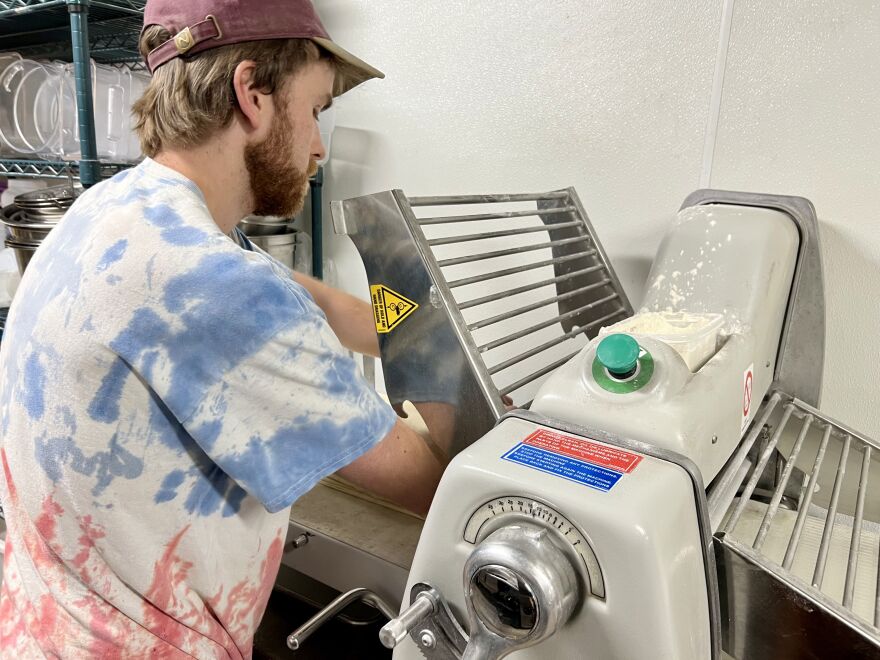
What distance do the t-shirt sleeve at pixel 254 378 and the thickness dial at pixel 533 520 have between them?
252 mm

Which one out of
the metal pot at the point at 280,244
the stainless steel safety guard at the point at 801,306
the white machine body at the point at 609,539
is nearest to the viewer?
the white machine body at the point at 609,539

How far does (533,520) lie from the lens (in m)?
0.52

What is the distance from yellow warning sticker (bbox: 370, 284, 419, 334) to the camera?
819 millimetres

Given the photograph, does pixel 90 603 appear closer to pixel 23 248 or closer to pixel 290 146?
pixel 290 146

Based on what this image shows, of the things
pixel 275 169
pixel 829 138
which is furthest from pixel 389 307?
pixel 829 138

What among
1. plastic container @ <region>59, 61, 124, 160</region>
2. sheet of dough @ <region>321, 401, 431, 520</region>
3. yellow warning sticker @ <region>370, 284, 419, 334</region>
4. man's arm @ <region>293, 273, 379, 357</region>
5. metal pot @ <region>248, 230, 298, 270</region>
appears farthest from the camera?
plastic container @ <region>59, 61, 124, 160</region>

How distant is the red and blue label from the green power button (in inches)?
3.0

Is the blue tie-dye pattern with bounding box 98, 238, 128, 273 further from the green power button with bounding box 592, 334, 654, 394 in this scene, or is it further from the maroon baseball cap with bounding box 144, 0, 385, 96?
the green power button with bounding box 592, 334, 654, 394

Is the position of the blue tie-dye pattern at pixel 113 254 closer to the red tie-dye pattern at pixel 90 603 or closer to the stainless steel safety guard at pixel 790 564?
the red tie-dye pattern at pixel 90 603

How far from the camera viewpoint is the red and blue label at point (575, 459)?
52 centimetres

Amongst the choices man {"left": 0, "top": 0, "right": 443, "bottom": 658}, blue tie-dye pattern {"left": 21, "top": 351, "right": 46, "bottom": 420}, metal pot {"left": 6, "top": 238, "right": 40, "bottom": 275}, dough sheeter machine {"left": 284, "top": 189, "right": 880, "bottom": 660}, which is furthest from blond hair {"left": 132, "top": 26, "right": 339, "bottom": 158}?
metal pot {"left": 6, "top": 238, "right": 40, "bottom": 275}

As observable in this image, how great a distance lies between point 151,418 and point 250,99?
0.49 meters

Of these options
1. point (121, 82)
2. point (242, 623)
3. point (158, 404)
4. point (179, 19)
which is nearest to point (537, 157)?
point (179, 19)

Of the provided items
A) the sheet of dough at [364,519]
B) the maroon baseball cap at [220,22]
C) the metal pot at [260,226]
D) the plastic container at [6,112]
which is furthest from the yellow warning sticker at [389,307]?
the plastic container at [6,112]
